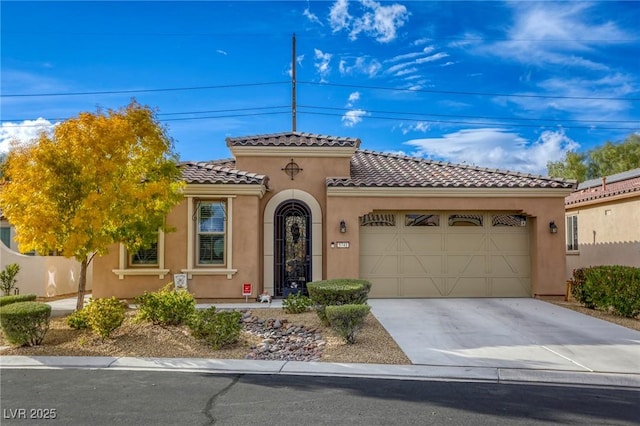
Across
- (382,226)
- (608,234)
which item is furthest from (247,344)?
(608,234)

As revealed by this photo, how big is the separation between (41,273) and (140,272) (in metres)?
4.49

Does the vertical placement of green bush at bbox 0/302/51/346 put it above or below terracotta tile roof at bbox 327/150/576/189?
below

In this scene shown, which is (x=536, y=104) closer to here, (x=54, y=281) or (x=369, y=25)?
(x=369, y=25)

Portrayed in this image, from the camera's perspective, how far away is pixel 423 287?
566 inches

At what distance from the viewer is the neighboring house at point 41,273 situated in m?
14.8

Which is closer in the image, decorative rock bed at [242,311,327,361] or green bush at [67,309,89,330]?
decorative rock bed at [242,311,327,361]

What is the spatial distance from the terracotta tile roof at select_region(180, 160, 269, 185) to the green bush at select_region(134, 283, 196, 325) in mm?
4041

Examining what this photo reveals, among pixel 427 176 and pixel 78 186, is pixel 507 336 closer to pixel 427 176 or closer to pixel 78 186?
pixel 427 176

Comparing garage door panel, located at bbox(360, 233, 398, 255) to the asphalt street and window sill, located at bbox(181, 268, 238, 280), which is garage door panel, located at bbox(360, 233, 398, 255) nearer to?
window sill, located at bbox(181, 268, 238, 280)

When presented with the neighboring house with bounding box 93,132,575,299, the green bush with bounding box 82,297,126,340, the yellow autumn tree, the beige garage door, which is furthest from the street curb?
the beige garage door

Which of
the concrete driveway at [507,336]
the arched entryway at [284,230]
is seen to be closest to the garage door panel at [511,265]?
the concrete driveway at [507,336]

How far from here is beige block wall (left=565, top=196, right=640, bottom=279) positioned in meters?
15.1

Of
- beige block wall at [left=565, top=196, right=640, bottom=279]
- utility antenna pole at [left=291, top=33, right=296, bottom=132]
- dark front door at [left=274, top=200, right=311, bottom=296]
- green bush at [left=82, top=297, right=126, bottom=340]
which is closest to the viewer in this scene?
green bush at [left=82, top=297, right=126, bottom=340]

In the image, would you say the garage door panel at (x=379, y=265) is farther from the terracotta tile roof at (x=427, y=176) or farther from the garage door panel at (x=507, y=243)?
the garage door panel at (x=507, y=243)
